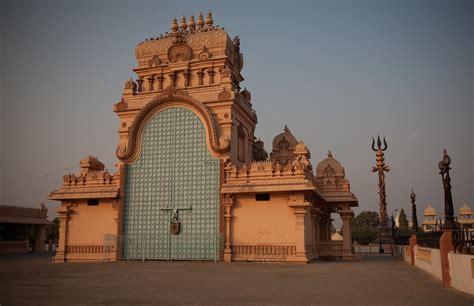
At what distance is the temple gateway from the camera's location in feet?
74.1

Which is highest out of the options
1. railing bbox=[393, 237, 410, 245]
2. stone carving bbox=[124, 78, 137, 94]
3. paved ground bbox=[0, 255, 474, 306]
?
stone carving bbox=[124, 78, 137, 94]

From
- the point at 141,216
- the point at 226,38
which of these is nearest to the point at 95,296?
the point at 141,216

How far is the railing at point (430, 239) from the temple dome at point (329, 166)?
904cm

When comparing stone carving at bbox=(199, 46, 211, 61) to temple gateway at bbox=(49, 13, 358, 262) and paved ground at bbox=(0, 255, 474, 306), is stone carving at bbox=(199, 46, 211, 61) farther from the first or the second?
paved ground at bbox=(0, 255, 474, 306)

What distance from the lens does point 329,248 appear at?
26719mm

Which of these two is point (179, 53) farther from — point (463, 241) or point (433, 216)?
point (433, 216)

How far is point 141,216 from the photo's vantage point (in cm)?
2475

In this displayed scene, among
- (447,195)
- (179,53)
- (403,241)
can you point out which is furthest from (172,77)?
(447,195)

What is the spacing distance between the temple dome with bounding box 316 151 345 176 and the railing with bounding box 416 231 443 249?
9039mm

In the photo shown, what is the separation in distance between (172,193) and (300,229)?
292 inches

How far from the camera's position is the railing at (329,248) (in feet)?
87.4

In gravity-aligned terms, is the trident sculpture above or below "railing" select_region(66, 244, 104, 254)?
above

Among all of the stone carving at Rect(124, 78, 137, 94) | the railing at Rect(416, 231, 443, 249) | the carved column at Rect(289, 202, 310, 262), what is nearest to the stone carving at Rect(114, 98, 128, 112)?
the stone carving at Rect(124, 78, 137, 94)

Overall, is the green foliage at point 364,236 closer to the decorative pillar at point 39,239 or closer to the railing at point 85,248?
the decorative pillar at point 39,239
